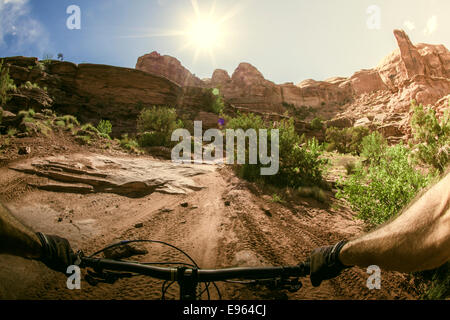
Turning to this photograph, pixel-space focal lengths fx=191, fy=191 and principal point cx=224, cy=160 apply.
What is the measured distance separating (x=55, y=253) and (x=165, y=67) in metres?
68.9

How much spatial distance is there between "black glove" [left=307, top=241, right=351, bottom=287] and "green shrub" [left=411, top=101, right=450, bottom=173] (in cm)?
875

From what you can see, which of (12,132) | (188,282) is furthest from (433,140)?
(12,132)

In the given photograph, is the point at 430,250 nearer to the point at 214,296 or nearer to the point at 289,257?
the point at 214,296

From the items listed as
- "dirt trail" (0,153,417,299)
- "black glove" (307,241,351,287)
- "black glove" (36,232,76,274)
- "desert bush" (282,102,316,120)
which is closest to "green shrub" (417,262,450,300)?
"dirt trail" (0,153,417,299)

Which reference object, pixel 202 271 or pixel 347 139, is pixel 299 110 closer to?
pixel 347 139

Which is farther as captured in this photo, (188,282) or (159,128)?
(159,128)

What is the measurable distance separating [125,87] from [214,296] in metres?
32.0

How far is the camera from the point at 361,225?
473 cm

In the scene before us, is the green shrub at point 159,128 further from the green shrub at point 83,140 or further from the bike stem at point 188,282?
the bike stem at point 188,282

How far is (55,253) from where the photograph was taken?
1286mm

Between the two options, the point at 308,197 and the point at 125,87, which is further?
the point at 125,87
